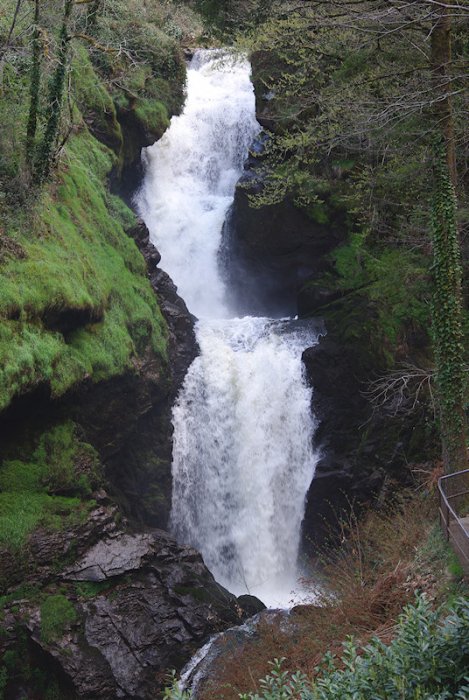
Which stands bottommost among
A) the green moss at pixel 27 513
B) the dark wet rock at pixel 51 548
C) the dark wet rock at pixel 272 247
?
the dark wet rock at pixel 51 548

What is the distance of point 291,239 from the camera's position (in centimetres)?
2027

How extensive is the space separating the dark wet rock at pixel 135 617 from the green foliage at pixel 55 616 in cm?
6

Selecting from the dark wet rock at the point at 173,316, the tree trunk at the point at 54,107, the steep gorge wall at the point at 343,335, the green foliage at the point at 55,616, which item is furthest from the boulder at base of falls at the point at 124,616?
the tree trunk at the point at 54,107

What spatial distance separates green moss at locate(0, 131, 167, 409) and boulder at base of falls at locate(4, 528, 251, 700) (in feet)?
10.4

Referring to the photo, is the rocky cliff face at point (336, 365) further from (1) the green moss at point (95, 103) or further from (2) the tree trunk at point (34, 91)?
(2) the tree trunk at point (34, 91)

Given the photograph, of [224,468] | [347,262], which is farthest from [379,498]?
[347,262]

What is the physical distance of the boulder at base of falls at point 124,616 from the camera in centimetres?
938

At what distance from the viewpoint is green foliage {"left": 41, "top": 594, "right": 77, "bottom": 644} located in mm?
9445

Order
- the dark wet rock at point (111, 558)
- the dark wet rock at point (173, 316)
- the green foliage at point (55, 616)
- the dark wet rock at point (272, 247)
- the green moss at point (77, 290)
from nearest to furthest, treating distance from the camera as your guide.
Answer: the green foliage at point (55, 616) → the dark wet rock at point (111, 558) → the green moss at point (77, 290) → the dark wet rock at point (173, 316) → the dark wet rock at point (272, 247)

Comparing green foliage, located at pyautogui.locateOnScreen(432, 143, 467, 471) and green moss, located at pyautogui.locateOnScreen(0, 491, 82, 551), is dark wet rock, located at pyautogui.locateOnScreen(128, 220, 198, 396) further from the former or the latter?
green foliage, located at pyautogui.locateOnScreen(432, 143, 467, 471)

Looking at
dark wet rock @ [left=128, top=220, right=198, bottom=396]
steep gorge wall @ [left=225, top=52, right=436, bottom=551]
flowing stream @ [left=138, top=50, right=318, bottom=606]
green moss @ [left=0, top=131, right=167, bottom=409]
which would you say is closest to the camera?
green moss @ [left=0, top=131, right=167, bottom=409]

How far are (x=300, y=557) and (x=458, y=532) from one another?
7.21 m

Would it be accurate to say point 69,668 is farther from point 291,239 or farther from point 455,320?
point 291,239

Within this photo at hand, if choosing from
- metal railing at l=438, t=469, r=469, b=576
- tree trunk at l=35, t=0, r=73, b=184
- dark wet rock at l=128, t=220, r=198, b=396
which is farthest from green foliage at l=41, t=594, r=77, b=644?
tree trunk at l=35, t=0, r=73, b=184
